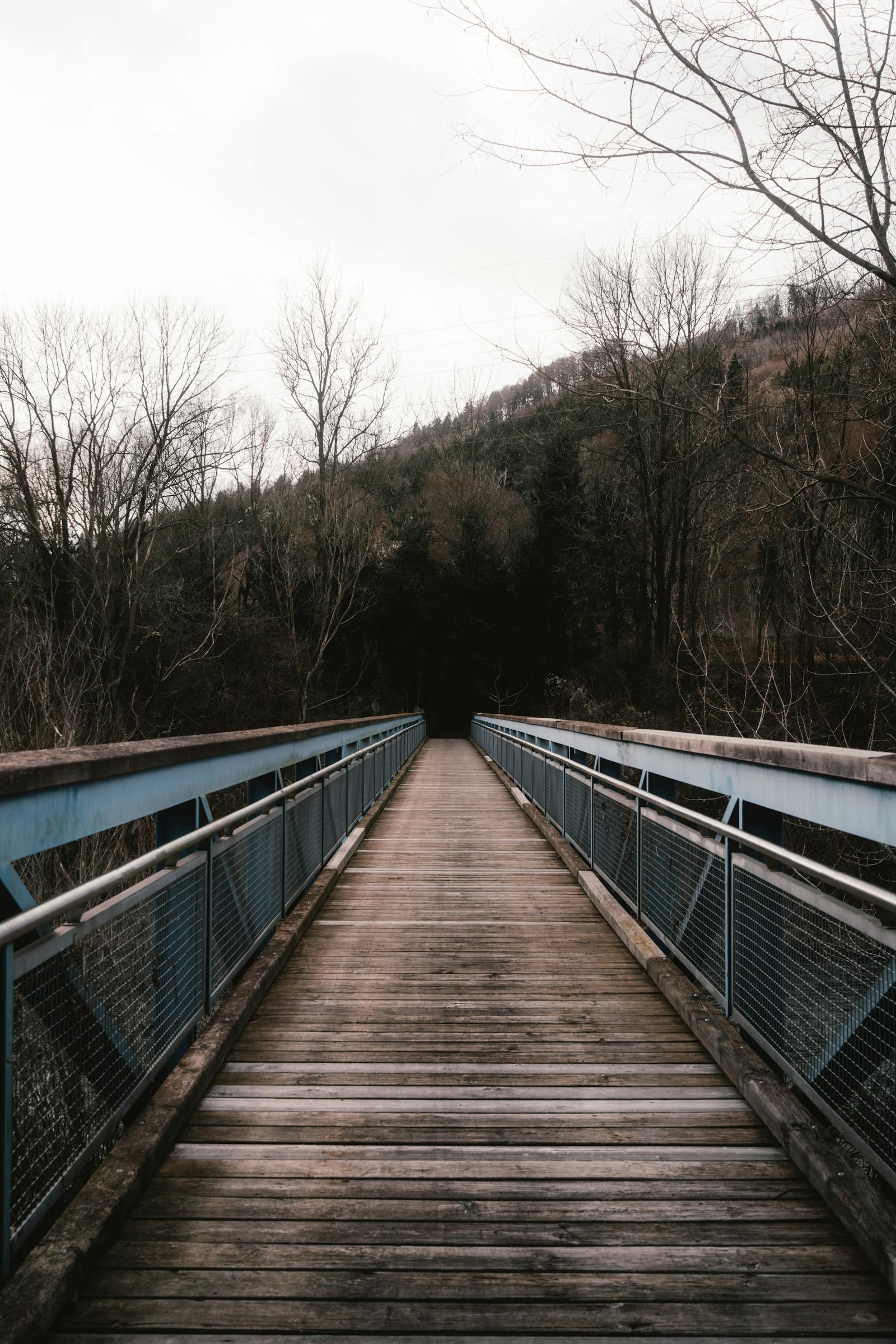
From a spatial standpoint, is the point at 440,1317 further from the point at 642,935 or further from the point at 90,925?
the point at 642,935

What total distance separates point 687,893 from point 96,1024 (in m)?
2.73

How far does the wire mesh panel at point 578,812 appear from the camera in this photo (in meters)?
6.84

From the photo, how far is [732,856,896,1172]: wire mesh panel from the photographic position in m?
2.42

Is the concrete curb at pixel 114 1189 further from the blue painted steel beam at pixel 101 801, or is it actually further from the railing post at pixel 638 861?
the railing post at pixel 638 861

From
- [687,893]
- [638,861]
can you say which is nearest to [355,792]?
Answer: [638,861]

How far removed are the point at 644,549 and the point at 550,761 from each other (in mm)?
22479

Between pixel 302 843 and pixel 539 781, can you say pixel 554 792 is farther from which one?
pixel 302 843

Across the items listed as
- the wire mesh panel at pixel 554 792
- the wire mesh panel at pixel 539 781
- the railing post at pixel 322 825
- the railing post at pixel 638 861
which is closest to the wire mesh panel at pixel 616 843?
the railing post at pixel 638 861

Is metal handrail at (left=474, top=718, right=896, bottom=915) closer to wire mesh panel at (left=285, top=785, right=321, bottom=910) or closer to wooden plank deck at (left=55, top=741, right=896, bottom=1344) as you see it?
wooden plank deck at (left=55, top=741, right=896, bottom=1344)

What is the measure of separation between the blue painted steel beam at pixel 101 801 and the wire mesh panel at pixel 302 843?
0.42 metres

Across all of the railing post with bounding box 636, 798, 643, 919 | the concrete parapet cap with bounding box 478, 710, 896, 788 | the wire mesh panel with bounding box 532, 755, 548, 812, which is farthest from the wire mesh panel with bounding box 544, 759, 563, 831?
the railing post with bounding box 636, 798, 643, 919

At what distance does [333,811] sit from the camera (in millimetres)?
7320

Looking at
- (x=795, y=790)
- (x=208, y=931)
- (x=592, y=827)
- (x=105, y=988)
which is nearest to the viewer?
(x=105, y=988)

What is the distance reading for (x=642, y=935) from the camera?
4.95 meters
